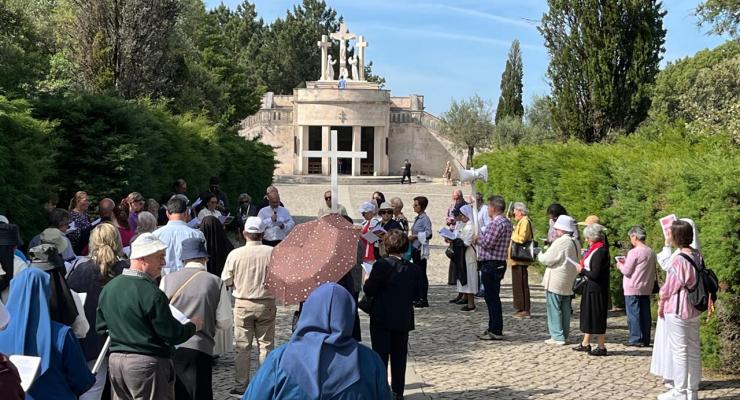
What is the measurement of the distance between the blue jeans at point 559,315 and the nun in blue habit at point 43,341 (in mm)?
7073

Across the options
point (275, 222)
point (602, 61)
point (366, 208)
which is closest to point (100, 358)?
point (366, 208)

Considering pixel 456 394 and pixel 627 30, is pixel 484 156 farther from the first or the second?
pixel 456 394

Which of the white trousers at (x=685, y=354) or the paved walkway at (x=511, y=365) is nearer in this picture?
the white trousers at (x=685, y=354)

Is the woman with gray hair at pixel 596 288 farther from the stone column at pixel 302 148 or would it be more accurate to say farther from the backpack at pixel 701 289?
the stone column at pixel 302 148

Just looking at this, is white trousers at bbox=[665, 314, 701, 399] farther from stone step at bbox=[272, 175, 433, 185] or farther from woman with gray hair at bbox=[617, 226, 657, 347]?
stone step at bbox=[272, 175, 433, 185]

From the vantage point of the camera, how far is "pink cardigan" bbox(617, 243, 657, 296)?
1055 cm

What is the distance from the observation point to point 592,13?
22.6 metres

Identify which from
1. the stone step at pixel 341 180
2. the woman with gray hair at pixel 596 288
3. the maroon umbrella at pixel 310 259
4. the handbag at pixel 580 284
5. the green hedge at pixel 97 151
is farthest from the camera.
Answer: the stone step at pixel 341 180

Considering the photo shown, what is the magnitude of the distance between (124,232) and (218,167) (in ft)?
45.7

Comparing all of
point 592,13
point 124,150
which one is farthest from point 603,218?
point 592,13

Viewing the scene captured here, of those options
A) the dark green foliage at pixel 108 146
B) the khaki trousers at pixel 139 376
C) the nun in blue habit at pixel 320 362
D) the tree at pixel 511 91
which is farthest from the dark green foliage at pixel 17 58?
the tree at pixel 511 91

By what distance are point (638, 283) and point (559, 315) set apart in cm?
109

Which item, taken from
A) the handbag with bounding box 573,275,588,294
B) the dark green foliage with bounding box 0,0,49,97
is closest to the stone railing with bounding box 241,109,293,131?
the dark green foliage with bounding box 0,0,49,97

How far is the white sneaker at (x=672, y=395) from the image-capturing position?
26.8 ft
